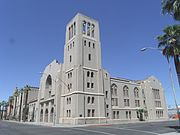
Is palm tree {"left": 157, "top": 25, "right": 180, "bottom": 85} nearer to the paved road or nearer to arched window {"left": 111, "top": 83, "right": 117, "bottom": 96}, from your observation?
the paved road

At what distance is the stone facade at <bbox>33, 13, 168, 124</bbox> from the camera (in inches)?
1731

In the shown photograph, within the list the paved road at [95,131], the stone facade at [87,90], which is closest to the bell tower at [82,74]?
the stone facade at [87,90]

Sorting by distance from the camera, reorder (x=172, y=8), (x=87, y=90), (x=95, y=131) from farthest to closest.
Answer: (x=87, y=90) < (x=95, y=131) < (x=172, y=8)

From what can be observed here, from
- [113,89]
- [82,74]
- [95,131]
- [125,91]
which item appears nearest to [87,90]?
[82,74]

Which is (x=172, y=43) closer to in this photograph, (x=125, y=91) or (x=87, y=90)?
(x=87, y=90)

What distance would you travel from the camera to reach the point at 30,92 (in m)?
89.1

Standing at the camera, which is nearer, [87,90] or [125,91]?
[87,90]

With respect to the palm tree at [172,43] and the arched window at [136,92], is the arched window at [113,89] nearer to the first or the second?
the arched window at [136,92]

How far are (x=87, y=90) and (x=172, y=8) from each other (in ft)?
98.8

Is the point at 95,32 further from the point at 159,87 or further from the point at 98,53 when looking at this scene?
the point at 159,87

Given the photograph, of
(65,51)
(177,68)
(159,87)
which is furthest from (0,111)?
(177,68)

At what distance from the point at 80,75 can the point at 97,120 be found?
12112 mm

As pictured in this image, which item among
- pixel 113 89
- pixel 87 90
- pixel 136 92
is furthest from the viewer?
pixel 136 92

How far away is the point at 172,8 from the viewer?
19.5m
